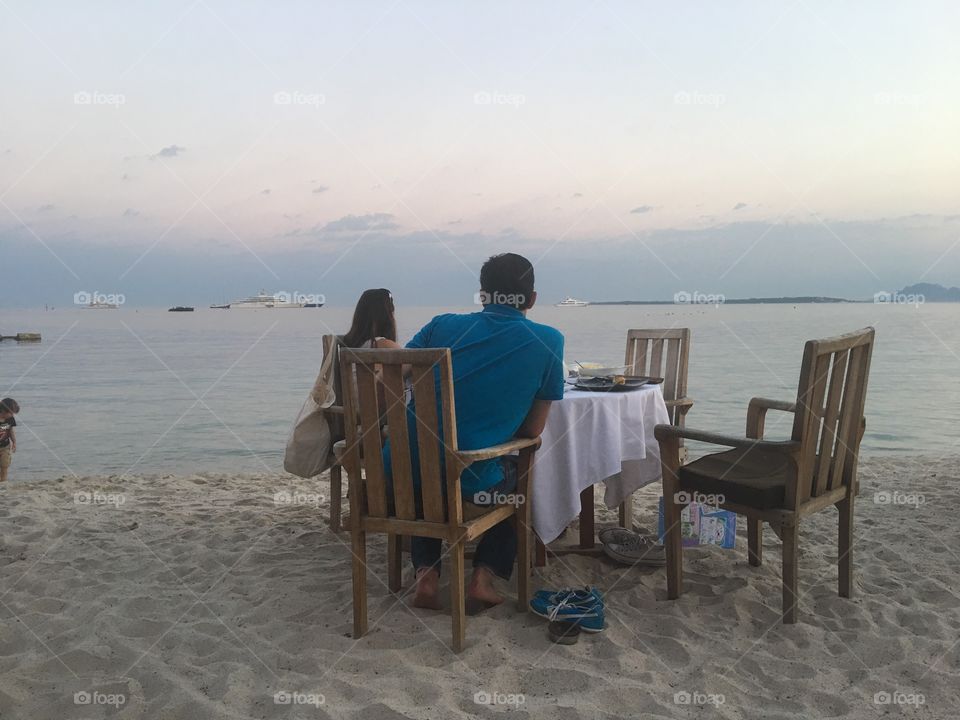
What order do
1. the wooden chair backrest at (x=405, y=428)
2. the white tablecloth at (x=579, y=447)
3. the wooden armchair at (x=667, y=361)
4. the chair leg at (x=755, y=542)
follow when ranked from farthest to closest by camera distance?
the wooden armchair at (x=667, y=361) → the chair leg at (x=755, y=542) → the white tablecloth at (x=579, y=447) → the wooden chair backrest at (x=405, y=428)

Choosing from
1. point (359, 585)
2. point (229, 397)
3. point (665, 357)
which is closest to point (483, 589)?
point (359, 585)

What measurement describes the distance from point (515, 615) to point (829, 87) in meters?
9.79

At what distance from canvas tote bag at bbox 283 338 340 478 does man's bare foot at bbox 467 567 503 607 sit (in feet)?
3.87

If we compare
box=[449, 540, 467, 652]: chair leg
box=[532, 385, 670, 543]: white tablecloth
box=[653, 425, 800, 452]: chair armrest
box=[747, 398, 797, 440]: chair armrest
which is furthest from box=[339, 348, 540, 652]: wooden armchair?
box=[747, 398, 797, 440]: chair armrest

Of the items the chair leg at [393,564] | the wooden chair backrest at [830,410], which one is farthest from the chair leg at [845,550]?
the chair leg at [393,564]

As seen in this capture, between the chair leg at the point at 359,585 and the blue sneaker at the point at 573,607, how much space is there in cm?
65

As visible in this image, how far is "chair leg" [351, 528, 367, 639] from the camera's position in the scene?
8.66ft

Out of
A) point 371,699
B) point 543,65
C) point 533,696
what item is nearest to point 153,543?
point 371,699

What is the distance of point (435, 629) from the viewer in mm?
2713

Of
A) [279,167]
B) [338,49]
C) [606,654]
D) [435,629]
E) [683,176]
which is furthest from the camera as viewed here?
[279,167]

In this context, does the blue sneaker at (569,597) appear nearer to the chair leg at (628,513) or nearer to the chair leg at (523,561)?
the chair leg at (523,561)

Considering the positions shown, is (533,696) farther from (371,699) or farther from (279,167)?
(279,167)

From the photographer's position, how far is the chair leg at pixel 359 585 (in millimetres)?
2639

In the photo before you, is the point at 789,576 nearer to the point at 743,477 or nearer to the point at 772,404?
the point at 743,477
